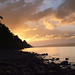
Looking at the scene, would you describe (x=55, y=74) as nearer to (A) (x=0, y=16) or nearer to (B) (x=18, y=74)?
(B) (x=18, y=74)

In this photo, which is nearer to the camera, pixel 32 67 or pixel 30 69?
pixel 30 69

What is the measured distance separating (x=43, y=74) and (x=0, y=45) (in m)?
68.7

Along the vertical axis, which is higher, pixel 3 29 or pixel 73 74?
pixel 3 29

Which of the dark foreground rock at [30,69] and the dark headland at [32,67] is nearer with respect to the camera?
the dark foreground rock at [30,69]

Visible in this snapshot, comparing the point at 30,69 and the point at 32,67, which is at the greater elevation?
the point at 30,69

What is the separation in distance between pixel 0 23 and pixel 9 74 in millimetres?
65330

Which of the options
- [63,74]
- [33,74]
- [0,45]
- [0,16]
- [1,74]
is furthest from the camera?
[0,45]

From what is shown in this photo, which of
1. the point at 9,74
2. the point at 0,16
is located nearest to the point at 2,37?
the point at 0,16

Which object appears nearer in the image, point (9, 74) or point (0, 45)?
point (9, 74)

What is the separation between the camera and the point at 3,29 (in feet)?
232

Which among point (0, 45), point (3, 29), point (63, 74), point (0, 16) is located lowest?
point (63, 74)

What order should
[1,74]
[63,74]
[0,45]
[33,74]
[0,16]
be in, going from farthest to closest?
1. [0,45]
2. [0,16]
3. [63,74]
4. [33,74]
5. [1,74]

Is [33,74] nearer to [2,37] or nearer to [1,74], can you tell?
[1,74]

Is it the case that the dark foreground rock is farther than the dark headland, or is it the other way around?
the dark headland
